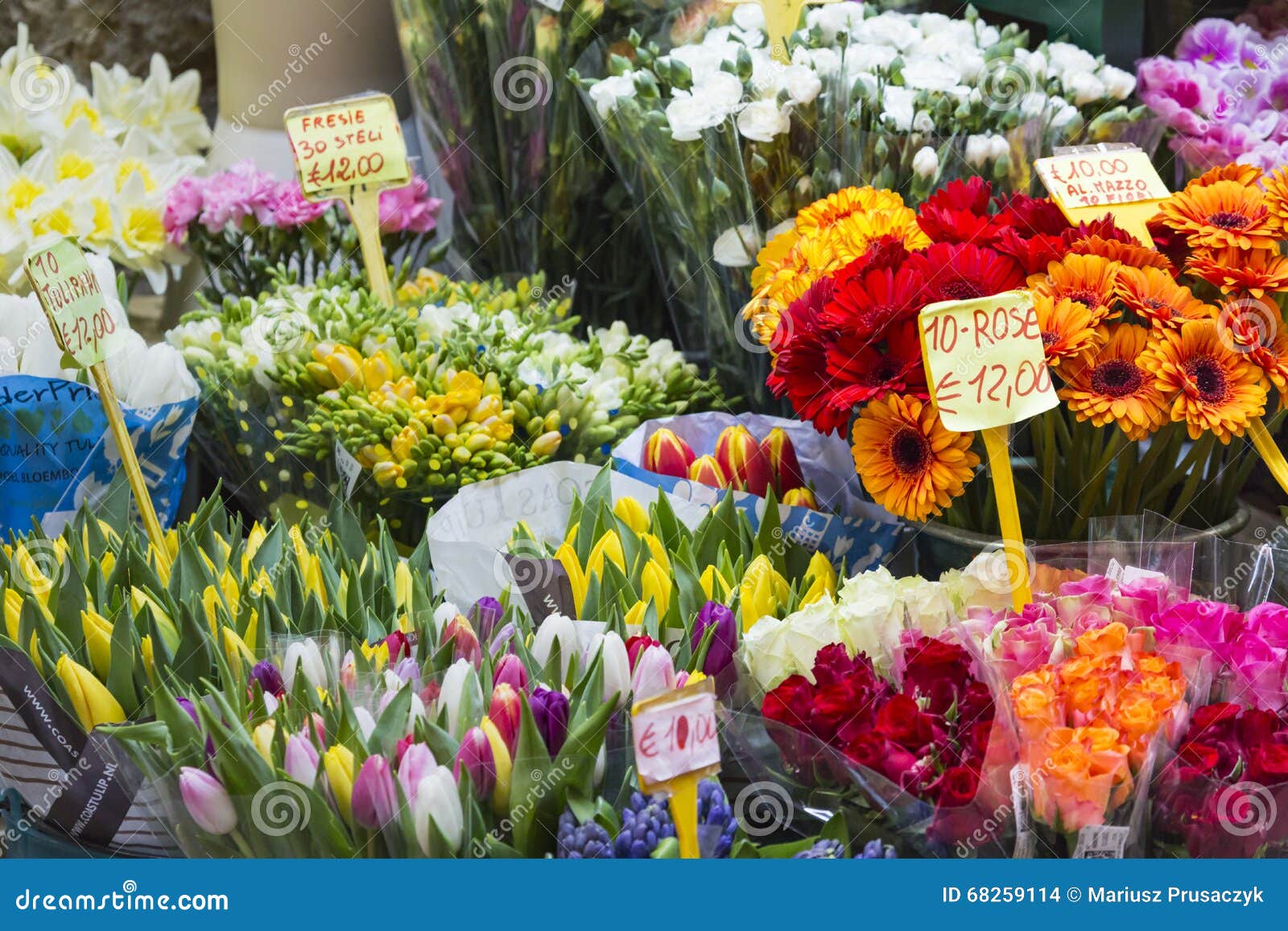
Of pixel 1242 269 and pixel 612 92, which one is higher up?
pixel 612 92

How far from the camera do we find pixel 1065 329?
39.5 inches

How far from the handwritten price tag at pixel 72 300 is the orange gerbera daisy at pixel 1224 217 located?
951 millimetres

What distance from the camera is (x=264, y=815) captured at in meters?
0.77

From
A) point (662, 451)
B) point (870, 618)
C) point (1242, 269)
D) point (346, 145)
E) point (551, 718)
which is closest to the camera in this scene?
point (551, 718)

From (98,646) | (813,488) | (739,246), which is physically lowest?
(813,488)

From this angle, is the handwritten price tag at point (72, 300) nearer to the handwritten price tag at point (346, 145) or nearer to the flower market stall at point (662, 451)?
the flower market stall at point (662, 451)

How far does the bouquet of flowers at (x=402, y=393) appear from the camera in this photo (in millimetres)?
1325

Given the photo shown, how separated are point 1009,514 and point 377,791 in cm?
53

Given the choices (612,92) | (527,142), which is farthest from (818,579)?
(527,142)

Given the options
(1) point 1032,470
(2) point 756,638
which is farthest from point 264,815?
(1) point 1032,470

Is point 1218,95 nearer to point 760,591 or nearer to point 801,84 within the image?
point 801,84

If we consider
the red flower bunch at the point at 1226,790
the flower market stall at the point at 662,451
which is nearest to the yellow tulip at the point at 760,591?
the flower market stall at the point at 662,451
